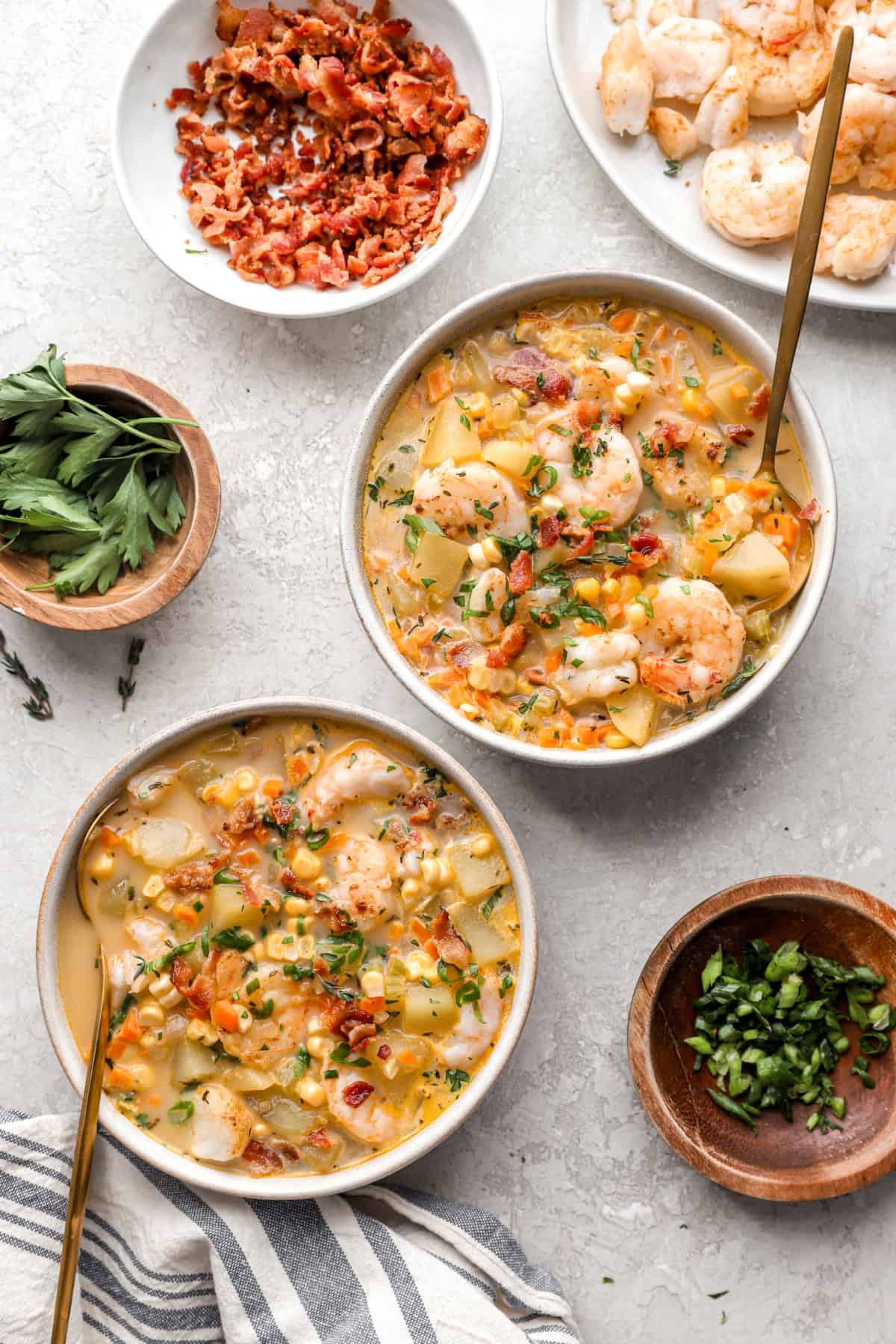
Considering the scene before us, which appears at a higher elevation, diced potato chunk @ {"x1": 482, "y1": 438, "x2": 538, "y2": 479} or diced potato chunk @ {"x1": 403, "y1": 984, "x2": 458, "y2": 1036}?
diced potato chunk @ {"x1": 482, "y1": 438, "x2": 538, "y2": 479}

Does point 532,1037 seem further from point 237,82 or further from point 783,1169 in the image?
point 237,82

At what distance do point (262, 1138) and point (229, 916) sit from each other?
669 millimetres

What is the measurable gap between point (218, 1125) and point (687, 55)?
356 centimetres

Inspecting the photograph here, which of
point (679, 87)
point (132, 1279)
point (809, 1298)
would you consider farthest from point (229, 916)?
point (679, 87)

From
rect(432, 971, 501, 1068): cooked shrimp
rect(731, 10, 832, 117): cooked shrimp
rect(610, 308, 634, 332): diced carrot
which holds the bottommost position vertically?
rect(432, 971, 501, 1068): cooked shrimp

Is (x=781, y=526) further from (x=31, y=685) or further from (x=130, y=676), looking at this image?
(x=31, y=685)

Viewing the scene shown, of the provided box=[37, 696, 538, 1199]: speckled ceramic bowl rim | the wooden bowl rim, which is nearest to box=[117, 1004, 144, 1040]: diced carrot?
box=[37, 696, 538, 1199]: speckled ceramic bowl rim

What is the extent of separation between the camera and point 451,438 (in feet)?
11.5

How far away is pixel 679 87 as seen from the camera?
3.75m

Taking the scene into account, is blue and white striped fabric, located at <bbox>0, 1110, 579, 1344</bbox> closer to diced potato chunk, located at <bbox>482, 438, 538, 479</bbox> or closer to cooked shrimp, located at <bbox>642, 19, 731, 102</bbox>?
diced potato chunk, located at <bbox>482, 438, 538, 479</bbox>

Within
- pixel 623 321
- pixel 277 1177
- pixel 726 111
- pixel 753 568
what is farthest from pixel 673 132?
pixel 277 1177

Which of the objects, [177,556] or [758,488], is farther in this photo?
[177,556]

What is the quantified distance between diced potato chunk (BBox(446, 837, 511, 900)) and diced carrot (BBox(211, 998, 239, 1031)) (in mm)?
749

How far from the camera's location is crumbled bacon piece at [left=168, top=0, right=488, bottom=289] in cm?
373
